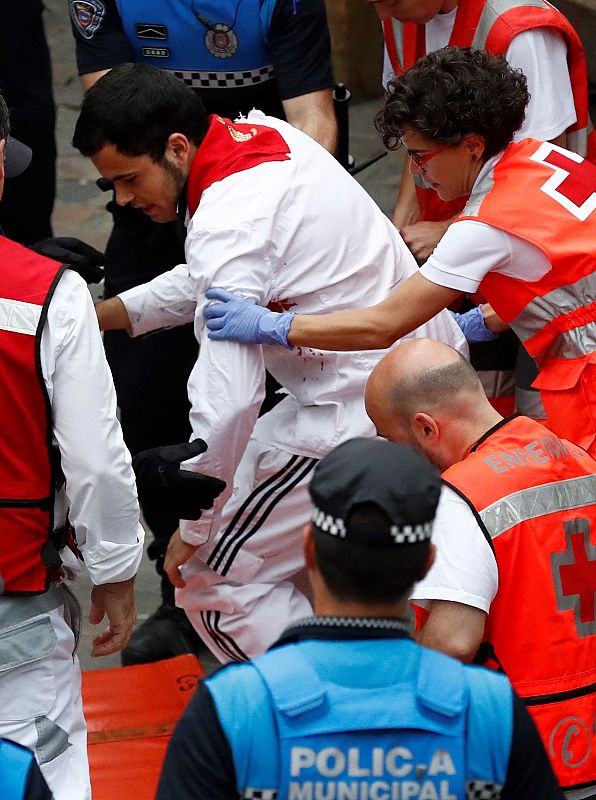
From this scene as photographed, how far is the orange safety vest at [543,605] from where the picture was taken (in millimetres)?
2133

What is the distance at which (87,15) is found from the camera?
153 inches

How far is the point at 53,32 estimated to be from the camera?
7.77 m

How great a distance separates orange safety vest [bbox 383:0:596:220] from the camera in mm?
3395

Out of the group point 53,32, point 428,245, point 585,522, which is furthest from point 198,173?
point 53,32

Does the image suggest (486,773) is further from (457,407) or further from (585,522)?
(457,407)

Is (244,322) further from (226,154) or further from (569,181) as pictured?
(569,181)

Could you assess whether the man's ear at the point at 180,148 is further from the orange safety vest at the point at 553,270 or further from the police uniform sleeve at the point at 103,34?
the police uniform sleeve at the point at 103,34

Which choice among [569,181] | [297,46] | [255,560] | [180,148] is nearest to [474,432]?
[569,181]

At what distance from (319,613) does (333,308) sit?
5.14 feet

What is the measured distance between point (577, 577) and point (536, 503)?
0.14 metres

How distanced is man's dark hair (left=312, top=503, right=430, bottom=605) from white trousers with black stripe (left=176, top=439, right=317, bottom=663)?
158 cm

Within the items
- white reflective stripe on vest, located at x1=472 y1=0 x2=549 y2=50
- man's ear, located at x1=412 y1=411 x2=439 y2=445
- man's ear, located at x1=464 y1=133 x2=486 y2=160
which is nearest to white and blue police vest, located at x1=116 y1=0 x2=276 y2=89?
white reflective stripe on vest, located at x1=472 y1=0 x2=549 y2=50

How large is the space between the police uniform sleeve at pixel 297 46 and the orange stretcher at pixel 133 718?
5.68 feet

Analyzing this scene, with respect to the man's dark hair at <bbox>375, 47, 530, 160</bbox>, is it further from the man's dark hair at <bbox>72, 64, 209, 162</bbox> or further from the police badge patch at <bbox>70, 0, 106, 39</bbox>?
the police badge patch at <bbox>70, 0, 106, 39</bbox>
